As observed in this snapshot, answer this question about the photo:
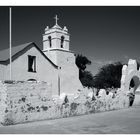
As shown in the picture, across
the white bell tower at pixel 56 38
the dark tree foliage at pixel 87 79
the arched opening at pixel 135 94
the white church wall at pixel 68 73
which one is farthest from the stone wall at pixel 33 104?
the dark tree foliage at pixel 87 79

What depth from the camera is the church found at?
1767 cm

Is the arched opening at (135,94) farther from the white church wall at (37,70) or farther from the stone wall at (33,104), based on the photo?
the white church wall at (37,70)

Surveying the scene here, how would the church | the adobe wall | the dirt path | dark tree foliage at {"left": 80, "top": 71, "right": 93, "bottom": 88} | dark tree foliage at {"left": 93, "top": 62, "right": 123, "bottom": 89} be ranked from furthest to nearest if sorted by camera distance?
dark tree foliage at {"left": 80, "top": 71, "right": 93, "bottom": 88}
dark tree foliage at {"left": 93, "top": 62, "right": 123, "bottom": 89}
the church
the adobe wall
the dirt path

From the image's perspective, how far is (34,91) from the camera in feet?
30.1

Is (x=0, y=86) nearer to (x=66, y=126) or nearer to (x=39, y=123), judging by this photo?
(x=39, y=123)

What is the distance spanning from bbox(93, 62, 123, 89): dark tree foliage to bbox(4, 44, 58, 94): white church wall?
16430 mm

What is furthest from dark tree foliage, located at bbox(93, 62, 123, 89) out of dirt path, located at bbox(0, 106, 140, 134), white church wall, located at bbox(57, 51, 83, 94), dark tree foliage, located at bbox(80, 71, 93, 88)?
dirt path, located at bbox(0, 106, 140, 134)

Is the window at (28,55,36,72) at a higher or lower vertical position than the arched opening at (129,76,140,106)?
higher

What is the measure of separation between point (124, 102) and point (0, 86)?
870cm

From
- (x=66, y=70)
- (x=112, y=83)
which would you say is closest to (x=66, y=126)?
(x=66, y=70)

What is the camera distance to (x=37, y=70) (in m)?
19.4

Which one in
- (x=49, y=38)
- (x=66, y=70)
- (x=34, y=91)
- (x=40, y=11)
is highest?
(x=49, y=38)

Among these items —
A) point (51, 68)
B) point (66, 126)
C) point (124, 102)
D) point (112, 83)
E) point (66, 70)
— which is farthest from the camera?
point (112, 83)

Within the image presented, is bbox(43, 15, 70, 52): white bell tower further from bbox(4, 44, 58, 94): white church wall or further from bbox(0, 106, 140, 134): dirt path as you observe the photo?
bbox(0, 106, 140, 134): dirt path
